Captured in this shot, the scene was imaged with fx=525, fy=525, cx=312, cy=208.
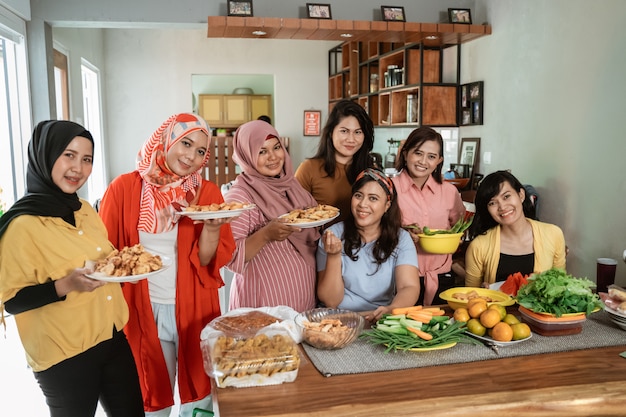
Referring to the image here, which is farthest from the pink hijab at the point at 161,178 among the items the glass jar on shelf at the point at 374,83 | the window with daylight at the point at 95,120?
the window with daylight at the point at 95,120

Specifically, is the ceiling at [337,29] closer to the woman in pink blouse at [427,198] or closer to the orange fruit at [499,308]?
the woman in pink blouse at [427,198]

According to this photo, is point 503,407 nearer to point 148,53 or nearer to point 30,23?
point 30,23

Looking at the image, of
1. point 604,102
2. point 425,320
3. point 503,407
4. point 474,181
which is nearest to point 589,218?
point 604,102

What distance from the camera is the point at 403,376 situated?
1.39 metres

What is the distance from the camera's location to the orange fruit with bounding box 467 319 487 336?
1612 millimetres

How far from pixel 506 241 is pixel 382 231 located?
2.12ft

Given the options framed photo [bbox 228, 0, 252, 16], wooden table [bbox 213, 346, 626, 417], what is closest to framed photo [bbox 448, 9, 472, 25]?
framed photo [bbox 228, 0, 252, 16]

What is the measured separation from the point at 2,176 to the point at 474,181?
12.1 ft

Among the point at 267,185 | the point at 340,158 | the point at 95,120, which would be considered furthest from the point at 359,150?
the point at 95,120

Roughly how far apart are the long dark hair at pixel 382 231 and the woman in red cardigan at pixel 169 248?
487 millimetres

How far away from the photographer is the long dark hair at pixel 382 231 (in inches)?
82.6

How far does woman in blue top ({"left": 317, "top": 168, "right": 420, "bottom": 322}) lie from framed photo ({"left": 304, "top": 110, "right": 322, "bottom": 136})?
627 cm

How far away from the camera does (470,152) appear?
4.55 metres

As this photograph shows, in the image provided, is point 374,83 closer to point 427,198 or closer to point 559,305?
point 427,198
